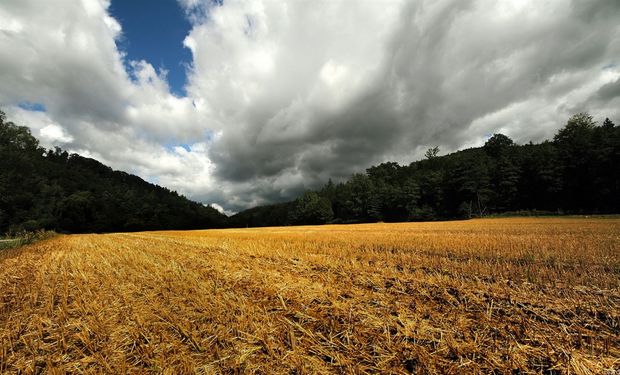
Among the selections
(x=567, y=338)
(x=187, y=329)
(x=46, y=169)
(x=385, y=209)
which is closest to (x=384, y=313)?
(x=567, y=338)

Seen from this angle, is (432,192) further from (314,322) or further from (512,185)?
(314,322)

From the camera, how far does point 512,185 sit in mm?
57438

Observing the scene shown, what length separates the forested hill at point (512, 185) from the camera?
4662cm

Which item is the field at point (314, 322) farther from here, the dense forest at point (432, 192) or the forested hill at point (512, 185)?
the forested hill at point (512, 185)

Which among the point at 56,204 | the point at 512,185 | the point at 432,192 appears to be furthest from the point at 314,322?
the point at 56,204

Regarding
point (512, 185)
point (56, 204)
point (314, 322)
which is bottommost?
point (314, 322)

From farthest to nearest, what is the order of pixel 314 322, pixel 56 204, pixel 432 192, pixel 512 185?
1. pixel 432 192
2. pixel 56 204
3. pixel 512 185
4. pixel 314 322

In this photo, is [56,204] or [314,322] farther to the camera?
[56,204]

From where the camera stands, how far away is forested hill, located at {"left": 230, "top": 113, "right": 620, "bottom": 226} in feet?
153

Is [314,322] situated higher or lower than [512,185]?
lower

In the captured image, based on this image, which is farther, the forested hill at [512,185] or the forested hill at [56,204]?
the forested hill at [56,204]

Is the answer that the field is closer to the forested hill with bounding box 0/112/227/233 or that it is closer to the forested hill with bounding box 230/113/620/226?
the forested hill with bounding box 230/113/620/226

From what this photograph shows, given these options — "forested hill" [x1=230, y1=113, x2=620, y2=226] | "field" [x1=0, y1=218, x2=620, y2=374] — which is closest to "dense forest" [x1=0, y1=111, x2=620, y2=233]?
"forested hill" [x1=230, y1=113, x2=620, y2=226]

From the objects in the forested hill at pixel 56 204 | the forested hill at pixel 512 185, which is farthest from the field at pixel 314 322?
the forested hill at pixel 56 204
